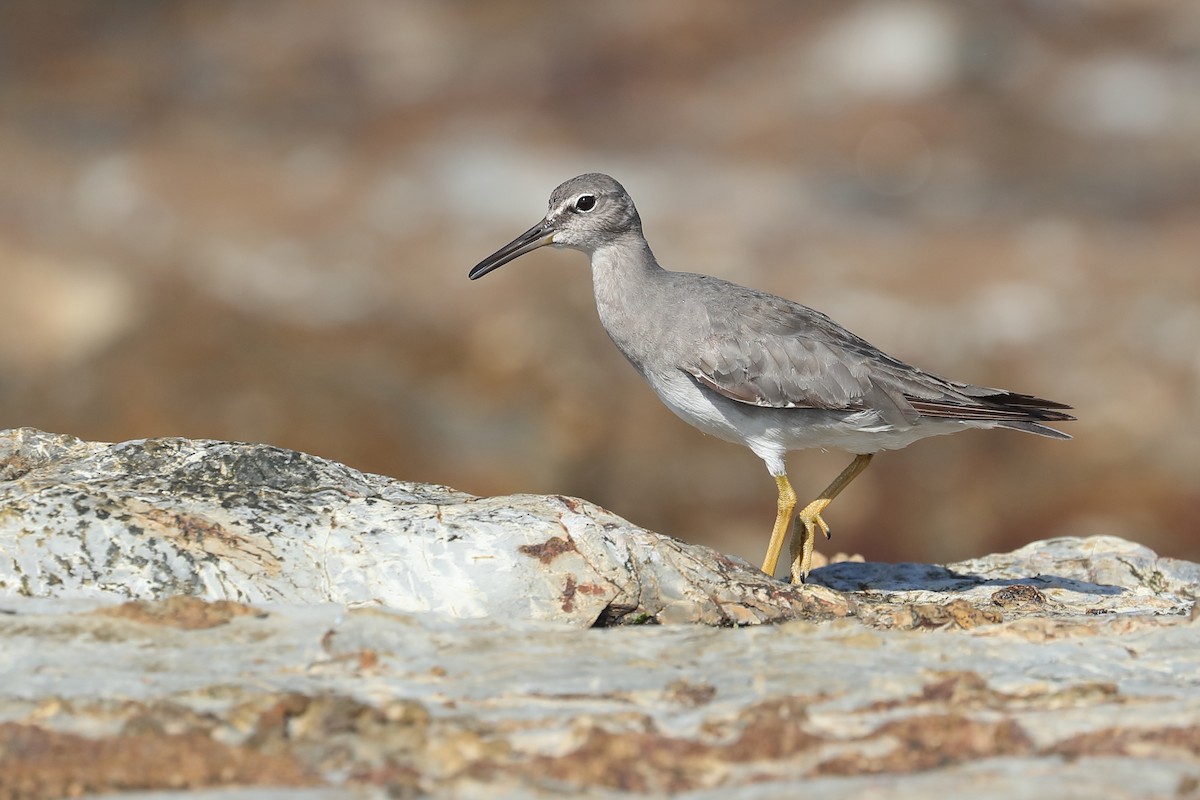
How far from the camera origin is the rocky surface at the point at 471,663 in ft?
16.5

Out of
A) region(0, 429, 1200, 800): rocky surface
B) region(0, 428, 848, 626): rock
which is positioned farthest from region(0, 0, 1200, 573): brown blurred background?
region(0, 429, 1200, 800): rocky surface

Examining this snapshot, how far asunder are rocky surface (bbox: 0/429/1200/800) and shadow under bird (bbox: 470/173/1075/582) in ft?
5.69

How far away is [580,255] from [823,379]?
15503 millimetres

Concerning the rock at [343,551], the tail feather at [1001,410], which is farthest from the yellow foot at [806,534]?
the rock at [343,551]

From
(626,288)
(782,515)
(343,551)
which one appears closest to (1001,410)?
(782,515)

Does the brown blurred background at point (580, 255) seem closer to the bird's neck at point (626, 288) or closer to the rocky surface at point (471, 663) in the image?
the bird's neck at point (626, 288)

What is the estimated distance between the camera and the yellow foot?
33.3 feet

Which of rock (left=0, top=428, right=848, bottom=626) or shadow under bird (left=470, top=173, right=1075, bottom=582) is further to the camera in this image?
shadow under bird (left=470, top=173, right=1075, bottom=582)

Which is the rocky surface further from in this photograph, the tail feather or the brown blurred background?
the brown blurred background

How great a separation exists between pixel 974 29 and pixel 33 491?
28520 mm

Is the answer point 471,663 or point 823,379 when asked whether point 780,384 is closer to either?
point 823,379

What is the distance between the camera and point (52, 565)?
6781mm

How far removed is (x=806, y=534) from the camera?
10.2m

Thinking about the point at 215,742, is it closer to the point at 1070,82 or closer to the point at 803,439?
the point at 803,439
